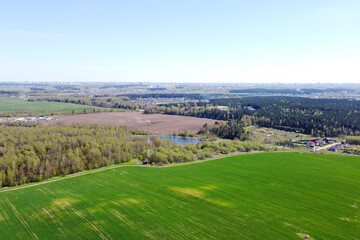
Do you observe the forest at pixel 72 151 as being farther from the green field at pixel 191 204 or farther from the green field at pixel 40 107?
the green field at pixel 40 107

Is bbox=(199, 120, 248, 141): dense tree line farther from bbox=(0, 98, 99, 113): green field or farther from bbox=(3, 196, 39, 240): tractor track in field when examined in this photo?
bbox=(0, 98, 99, 113): green field

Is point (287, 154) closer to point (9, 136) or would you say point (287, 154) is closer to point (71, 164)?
point (71, 164)

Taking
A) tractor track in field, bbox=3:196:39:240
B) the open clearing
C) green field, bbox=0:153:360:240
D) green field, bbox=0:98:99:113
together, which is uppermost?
green field, bbox=0:98:99:113

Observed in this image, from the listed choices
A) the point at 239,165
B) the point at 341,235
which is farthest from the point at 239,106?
the point at 341,235

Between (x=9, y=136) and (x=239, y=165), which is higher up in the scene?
(x=9, y=136)

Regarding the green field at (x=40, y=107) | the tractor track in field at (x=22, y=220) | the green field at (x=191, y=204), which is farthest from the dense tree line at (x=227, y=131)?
the green field at (x=40, y=107)

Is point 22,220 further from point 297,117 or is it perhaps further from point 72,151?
point 297,117

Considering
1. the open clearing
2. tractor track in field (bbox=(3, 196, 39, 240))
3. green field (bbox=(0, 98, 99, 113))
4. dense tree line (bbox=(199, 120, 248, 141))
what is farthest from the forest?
green field (bbox=(0, 98, 99, 113))

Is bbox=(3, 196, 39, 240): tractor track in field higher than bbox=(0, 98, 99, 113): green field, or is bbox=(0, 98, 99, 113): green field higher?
bbox=(0, 98, 99, 113): green field
